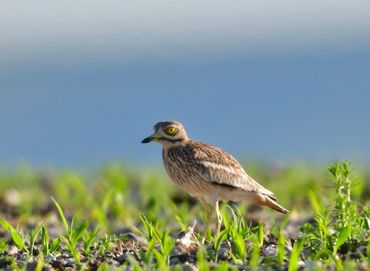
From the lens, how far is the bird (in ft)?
25.9

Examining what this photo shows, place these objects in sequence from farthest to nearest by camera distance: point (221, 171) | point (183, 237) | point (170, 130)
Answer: point (170, 130), point (221, 171), point (183, 237)

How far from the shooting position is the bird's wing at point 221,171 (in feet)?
25.8

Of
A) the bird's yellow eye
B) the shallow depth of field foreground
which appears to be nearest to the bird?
the bird's yellow eye

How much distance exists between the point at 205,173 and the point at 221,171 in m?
0.12

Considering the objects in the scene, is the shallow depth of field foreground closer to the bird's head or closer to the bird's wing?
the bird's wing

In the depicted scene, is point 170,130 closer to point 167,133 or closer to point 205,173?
point 167,133

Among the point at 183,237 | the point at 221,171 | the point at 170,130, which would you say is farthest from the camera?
the point at 170,130

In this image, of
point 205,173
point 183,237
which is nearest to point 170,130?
point 205,173

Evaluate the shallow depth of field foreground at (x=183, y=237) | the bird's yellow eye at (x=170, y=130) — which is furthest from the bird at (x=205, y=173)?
the shallow depth of field foreground at (x=183, y=237)

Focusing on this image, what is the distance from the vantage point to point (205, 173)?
789 centimetres

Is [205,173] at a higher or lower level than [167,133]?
lower

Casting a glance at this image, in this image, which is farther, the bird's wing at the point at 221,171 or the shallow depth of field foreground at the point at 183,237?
the bird's wing at the point at 221,171

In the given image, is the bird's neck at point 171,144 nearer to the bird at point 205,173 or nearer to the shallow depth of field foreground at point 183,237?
the bird at point 205,173

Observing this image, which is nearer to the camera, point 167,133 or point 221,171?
point 221,171
